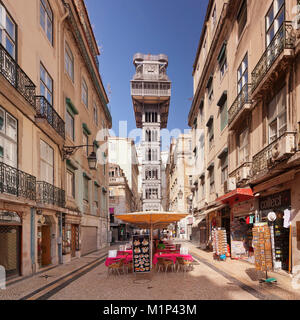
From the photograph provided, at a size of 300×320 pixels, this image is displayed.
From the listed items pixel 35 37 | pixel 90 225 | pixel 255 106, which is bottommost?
pixel 90 225

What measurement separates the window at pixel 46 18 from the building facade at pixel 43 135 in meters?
0.05

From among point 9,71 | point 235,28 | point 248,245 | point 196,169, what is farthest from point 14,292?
point 196,169

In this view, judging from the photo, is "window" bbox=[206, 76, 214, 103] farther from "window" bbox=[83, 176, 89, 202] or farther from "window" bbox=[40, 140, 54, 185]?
"window" bbox=[40, 140, 54, 185]

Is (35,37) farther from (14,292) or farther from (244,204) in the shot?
Answer: (244,204)

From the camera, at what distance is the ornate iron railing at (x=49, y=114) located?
1250 centimetres

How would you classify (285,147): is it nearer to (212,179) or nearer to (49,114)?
(49,114)

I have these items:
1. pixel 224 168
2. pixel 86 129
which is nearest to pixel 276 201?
pixel 224 168

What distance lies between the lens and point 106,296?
7531 mm

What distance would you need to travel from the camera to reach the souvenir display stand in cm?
835

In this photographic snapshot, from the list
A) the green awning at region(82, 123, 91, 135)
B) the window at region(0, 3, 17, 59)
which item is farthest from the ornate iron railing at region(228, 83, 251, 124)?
the green awning at region(82, 123, 91, 135)

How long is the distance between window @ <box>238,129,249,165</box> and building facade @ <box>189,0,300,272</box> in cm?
5

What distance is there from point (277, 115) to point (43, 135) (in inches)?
421

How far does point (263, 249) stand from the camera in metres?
8.45
